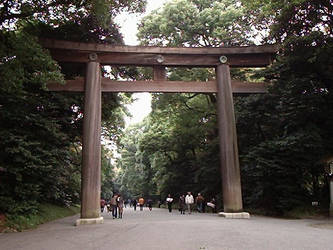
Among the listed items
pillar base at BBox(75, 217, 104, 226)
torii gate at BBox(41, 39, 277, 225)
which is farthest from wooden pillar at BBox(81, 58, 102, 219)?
pillar base at BBox(75, 217, 104, 226)

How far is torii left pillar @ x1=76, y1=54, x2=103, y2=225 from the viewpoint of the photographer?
11555 millimetres

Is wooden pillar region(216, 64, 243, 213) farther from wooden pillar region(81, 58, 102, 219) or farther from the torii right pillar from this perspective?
wooden pillar region(81, 58, 102, 219)

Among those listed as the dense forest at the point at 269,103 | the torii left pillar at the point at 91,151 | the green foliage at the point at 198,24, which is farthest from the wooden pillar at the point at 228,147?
the green foliage at the point at 198,24

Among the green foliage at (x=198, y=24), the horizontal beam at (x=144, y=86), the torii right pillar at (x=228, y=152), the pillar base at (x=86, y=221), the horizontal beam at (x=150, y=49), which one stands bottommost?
the pillar base at (x=86, y=221)

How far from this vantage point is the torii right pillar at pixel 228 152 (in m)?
12.5

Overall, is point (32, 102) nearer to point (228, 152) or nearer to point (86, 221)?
point (86, 221)

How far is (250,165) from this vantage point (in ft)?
49.2

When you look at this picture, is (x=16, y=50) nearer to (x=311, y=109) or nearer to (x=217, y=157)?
(x=311, y=109)

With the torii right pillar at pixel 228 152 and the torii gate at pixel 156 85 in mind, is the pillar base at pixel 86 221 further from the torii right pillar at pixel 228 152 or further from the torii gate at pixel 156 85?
the torii right pillar at pixel 228 152

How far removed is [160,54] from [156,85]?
1.53 meters

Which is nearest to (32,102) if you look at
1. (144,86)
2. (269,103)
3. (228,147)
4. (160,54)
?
(144,86)

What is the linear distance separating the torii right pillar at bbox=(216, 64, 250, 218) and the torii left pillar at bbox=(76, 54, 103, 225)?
541 cm

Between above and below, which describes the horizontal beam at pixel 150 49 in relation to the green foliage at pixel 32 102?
above

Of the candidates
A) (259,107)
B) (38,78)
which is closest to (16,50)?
(38,78)
